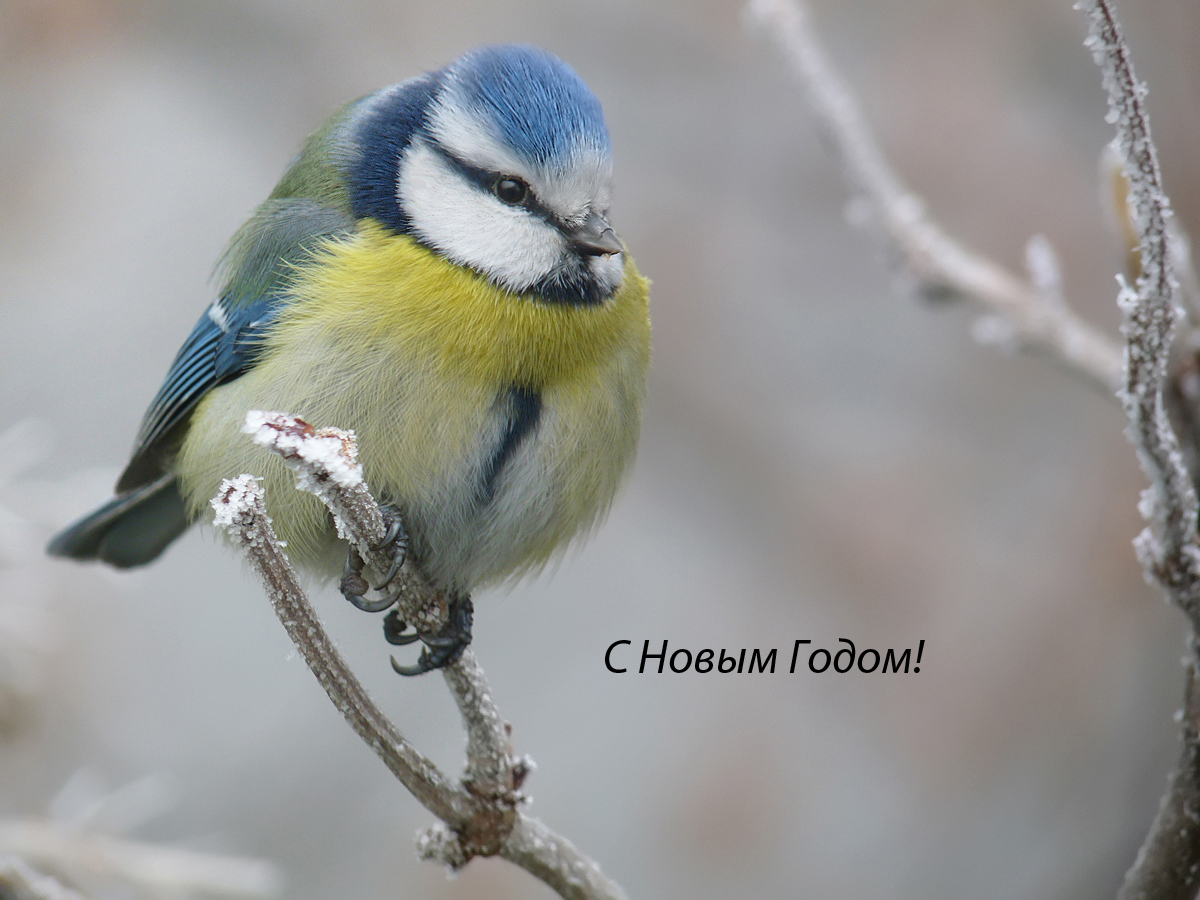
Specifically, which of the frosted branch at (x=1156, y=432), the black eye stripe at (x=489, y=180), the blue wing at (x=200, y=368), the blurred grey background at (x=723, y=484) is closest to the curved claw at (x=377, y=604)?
the blue wing at (x=200, y=368)

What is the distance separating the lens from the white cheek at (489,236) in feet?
4.93

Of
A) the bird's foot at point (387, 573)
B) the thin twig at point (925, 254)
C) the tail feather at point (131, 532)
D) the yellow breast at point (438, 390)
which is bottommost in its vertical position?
the bird's foot at point (387, 573)

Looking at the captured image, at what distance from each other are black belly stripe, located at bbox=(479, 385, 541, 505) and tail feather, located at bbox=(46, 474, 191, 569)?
72 cm

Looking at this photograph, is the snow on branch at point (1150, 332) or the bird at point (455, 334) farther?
the bird at point (455, 334)

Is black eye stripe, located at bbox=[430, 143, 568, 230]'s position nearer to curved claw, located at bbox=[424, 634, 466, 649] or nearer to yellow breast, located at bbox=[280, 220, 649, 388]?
yellow breast, located at bbox=[280, 220, 649, 388]

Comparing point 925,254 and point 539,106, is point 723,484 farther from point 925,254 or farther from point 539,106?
point 539,106

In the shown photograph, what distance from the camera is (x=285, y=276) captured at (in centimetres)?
159

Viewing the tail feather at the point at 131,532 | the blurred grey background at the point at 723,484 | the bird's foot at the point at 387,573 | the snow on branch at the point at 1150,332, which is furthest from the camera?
the blurred grey background at the point at 723,484

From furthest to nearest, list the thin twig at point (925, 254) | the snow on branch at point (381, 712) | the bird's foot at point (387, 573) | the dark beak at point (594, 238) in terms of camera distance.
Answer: the thin twig at point (925, 254), the dark beak at point (594, 238), the bird's foot at point (387, 573), the snow on branch at point (381, 712)

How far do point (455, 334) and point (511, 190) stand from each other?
225mm

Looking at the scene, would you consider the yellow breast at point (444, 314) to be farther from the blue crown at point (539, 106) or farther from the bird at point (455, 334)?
the blue crown at point (539, 106)

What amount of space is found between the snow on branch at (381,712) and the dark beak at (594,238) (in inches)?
18.4

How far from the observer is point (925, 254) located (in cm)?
190

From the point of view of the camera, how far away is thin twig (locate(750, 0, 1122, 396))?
1.75 metres
